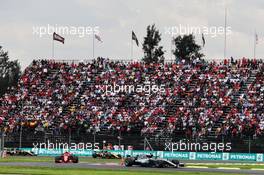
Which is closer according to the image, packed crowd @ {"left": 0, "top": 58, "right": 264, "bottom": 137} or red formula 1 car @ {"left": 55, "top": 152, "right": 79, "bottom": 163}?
red formula 1 car @ {"left": 55, "top": 152, "right": 79, "bottom": 163}

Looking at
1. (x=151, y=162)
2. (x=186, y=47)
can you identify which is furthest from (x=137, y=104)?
(x=186, y=47)

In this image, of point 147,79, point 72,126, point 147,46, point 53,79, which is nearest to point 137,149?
point 72,126

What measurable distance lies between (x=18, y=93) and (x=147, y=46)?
96.3ft

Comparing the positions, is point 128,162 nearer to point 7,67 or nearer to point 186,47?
point 186,47

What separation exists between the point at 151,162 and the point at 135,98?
2621 cm

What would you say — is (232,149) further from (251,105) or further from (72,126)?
(72,126)

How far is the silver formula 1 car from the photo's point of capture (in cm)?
4825

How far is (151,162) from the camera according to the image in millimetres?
48844

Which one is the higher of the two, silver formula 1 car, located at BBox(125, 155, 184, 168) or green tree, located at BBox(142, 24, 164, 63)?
green tree, located at BBox(142, 24, 164, 63)

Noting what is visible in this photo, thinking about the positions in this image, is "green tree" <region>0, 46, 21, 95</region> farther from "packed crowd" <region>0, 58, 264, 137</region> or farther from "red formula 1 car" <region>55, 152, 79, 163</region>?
"red formula 1 car" <region>55, 152, 79, 163</region>

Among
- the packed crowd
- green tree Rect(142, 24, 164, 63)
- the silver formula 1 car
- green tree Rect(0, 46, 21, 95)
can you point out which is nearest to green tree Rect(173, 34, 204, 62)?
green tree Rect(142, 24, 164, 63)

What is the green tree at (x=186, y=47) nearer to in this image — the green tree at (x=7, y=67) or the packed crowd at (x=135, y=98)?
the packed crowd at (x=135, y=98)

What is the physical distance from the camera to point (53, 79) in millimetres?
81875

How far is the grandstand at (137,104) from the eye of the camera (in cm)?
6500
